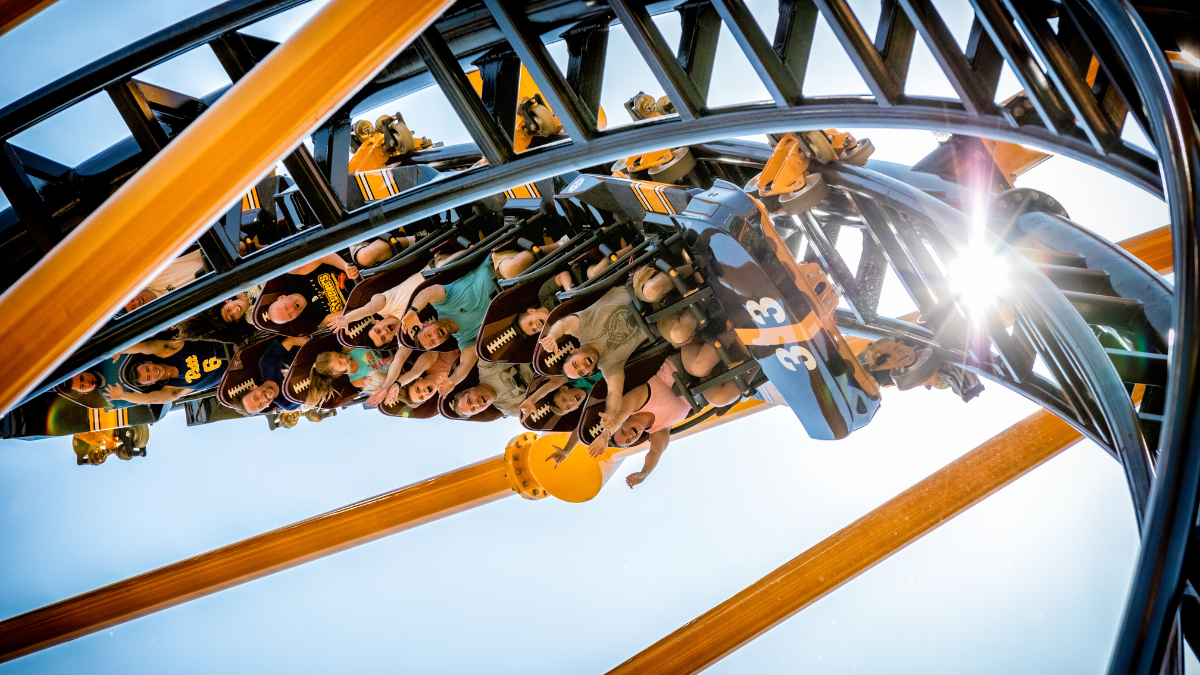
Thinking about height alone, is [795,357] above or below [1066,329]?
above

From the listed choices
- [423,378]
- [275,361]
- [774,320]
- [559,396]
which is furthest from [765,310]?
[275,361]

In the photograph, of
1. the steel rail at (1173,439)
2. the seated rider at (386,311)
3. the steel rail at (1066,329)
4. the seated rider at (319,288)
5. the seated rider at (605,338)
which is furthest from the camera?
the seated rider at (319,288)

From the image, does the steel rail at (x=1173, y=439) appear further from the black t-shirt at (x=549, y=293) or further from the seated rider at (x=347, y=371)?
the seated rider at (x=347, y=371)

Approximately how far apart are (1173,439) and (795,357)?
2506 mm

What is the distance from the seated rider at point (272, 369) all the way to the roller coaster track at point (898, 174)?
5.71ft

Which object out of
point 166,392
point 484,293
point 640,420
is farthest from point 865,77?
point 166,392

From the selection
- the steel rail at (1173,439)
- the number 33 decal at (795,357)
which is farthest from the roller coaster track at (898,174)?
the number 33 decal at (795,357)

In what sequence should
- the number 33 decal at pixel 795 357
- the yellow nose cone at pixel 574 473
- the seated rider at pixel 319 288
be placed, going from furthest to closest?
the yellow nose cone at pixel 574 473
the seated rider at pixel 319 288
the number 33 decal at pixel 795 357

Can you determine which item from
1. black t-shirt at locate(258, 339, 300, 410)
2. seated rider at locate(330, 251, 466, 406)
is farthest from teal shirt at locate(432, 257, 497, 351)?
black t-shirt at locate(258, 339, 300, 410)

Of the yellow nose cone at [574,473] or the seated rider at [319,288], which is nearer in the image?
the seated rider at [319,288]

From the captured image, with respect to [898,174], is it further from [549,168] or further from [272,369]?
[272,369]

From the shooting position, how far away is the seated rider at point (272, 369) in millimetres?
6062

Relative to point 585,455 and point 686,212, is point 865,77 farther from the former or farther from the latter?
point 585,455

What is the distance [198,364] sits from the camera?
6.29m
